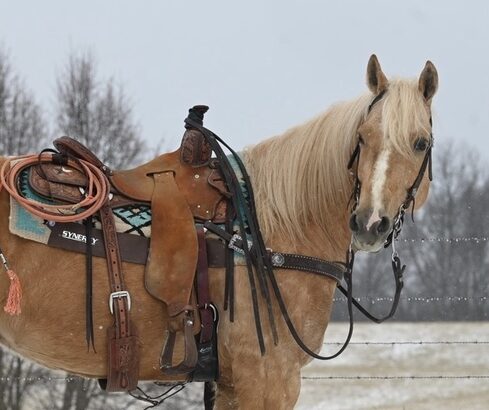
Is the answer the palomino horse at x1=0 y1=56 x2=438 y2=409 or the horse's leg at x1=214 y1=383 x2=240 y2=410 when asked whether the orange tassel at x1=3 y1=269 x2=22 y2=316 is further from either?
the horse's leg at x1=214 y1=383 x2=240 y2=410

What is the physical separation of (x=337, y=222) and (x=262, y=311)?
1.97 ft

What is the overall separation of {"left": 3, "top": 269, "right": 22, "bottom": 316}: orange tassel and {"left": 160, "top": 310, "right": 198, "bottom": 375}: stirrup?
683mm

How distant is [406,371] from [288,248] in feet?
14.2

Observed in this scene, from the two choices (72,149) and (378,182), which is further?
(72,149)

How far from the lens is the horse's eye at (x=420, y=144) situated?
3.15m

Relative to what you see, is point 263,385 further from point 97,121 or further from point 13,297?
point 97,121

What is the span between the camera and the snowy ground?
697 centimetres

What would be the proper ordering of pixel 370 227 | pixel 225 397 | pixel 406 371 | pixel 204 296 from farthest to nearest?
pixel 406 371, pixel 225 397, pixel 204 296, pixel 370 227

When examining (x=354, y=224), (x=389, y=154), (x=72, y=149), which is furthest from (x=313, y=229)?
(x=72, y=149)

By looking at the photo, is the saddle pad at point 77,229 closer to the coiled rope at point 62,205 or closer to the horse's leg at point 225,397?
the coiled rope at point 62,205

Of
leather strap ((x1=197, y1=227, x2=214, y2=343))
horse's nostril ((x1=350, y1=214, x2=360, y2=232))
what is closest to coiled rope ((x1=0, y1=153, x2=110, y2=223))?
leather strap ((x1=197, y1=227, x2=214, y2=343))

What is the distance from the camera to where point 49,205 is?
3.18m

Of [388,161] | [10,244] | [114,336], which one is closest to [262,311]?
[114,336]

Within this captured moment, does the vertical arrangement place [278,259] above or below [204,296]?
above
